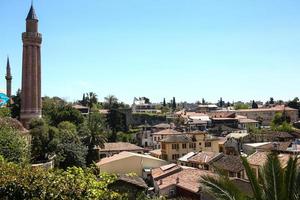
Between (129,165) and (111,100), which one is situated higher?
(111,100)

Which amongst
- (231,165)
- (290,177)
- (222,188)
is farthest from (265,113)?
(222,188)

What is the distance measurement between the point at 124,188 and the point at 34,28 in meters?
41.5

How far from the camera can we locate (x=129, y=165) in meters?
44.8

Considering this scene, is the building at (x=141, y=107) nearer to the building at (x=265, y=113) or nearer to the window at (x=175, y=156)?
the building at (x=265, y=113)

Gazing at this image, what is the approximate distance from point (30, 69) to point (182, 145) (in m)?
26.4

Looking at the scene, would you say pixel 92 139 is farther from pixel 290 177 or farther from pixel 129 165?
pixel 290 177

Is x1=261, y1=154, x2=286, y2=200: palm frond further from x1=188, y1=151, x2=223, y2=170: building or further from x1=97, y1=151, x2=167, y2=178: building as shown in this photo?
x1=97, y1=151, x2=167, y2=178: building

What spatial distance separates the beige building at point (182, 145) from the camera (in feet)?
171

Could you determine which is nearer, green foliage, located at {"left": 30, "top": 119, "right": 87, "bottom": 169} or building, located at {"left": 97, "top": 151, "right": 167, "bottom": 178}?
green foliage, located at {"left": 30, "top": 119, "right": 87, "bottom": 169}

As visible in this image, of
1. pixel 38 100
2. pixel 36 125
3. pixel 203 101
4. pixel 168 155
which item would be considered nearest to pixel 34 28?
pixel 38 100

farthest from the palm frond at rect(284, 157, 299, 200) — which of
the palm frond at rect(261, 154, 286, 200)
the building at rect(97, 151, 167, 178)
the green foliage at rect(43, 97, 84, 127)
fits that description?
the green foliage at rect(43, 97, 84, 127)

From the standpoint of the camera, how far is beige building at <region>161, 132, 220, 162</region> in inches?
2055

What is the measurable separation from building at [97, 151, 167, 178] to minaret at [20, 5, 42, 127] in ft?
64.8

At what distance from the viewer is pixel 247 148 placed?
189 feet
